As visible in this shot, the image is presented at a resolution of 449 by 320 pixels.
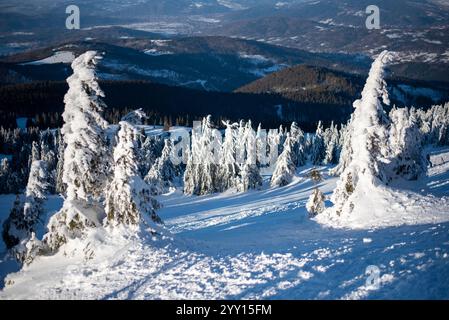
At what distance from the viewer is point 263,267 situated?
43.8 feet

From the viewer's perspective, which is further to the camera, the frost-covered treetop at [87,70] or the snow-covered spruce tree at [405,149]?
the snow-covered spruce tree at [405,149]

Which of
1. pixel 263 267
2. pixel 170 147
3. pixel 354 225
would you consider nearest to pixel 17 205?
pixel 263 267

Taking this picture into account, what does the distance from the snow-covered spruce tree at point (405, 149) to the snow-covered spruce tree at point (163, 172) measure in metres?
44.0

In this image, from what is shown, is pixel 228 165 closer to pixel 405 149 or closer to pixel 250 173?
pixel 250 173

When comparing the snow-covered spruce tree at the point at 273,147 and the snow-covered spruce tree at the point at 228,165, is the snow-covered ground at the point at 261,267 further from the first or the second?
the snow-covered spruce tree at the point at 273,147

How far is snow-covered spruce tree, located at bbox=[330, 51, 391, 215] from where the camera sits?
20.8 meters

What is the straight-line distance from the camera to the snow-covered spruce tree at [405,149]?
23.2m

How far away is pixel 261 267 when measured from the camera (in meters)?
13.4

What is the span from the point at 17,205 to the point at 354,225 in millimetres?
21936

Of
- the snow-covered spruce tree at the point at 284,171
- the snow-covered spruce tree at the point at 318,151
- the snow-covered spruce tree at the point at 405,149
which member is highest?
the snow-covered spruce tree at the point at 405,149

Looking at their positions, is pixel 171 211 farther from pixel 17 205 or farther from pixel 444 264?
pixel 444 264

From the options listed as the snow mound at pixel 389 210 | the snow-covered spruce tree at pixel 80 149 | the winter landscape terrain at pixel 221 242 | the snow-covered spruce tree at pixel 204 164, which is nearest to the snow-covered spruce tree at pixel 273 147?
the snow-covered spruce tree at pixel 204 164
